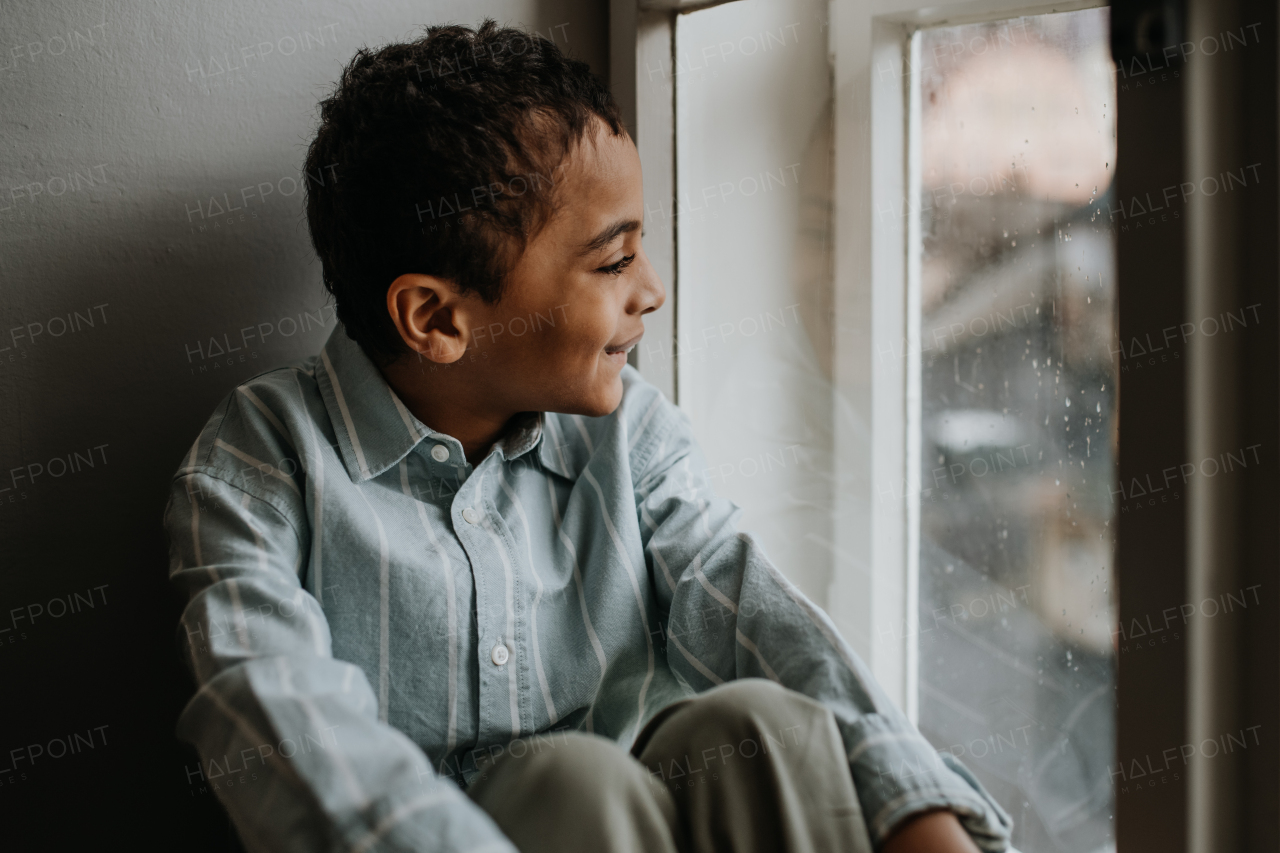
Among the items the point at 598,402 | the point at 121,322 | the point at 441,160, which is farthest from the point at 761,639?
the point at 121,322

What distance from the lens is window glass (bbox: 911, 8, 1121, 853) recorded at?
2.82ft

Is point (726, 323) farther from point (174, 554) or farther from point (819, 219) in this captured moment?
point (174, 554)

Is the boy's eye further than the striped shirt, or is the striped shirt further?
the boy's eye

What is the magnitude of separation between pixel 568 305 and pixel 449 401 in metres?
0.14

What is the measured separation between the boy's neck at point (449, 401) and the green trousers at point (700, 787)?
310 millimetres

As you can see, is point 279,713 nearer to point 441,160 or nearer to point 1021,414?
point 441,160

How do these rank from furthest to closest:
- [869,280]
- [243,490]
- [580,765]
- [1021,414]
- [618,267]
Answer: [869,280] → [1021,414] → [618,267] → [243,490] → [580,765]

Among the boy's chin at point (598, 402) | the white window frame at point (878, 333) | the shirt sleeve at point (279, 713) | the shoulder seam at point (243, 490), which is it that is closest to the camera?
the shirt sleeve at point (279, 713)

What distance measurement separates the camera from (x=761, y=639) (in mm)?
783

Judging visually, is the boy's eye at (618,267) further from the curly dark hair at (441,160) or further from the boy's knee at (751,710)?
the boy's knee at (751,710)

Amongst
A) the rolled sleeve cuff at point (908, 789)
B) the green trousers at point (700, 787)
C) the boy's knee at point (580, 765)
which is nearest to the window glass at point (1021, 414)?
the rolled sleeve cuff at point (908, 789)

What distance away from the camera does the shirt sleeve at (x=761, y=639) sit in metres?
0.65

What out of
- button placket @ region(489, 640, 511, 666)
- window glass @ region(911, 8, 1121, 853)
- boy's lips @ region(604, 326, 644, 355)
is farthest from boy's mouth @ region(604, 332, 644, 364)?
window glass @ region(911, 8, 1121, 853)

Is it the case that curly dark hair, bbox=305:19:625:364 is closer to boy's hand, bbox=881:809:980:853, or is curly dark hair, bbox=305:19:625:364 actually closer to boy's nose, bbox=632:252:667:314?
boy's nose, bbox=632:252:667:314
